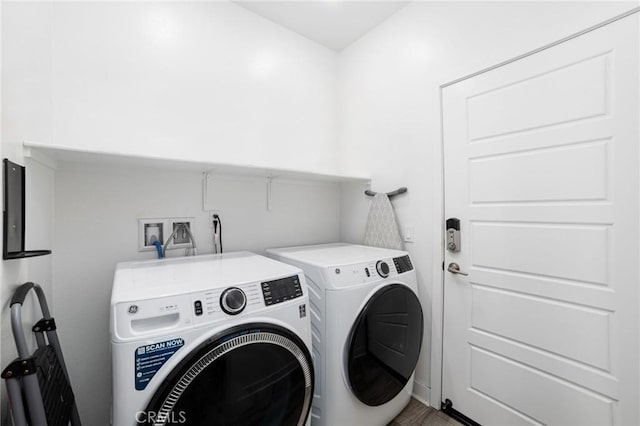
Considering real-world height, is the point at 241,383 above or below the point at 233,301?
below

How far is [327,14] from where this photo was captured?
2053 millimetres

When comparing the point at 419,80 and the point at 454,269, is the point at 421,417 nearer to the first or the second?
the point at 454,269

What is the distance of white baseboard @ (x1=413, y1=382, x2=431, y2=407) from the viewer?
1.79m

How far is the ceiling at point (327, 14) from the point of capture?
195 cm

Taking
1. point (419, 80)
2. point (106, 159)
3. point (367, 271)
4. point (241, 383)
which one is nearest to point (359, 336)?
point (367, 271)

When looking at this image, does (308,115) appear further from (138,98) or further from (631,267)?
(631,267)

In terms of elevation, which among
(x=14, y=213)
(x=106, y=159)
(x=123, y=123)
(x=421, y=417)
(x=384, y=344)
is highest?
(x=123, y=123)

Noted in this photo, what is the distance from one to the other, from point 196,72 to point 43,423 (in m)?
1.80

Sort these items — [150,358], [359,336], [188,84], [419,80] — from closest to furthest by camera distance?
1. [150,358]
2. [359,336]
3. [188,84]
4. [419,80]

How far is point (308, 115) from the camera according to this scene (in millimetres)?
2326

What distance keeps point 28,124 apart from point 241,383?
1.31m

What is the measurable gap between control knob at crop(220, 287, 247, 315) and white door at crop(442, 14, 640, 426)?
129 centimetres

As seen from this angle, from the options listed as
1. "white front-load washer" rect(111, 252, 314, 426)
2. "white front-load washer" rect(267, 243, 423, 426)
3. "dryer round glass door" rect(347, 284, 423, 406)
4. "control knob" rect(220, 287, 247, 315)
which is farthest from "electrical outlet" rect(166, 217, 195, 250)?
"dryer round glass door" rect(347, 284, 423, 406)

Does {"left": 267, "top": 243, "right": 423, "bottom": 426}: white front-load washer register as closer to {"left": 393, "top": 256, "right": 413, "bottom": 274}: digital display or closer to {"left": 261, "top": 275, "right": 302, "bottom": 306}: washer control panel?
{"left": 393, "top": 256, "right": 413, "bottom": 274}: digital display
